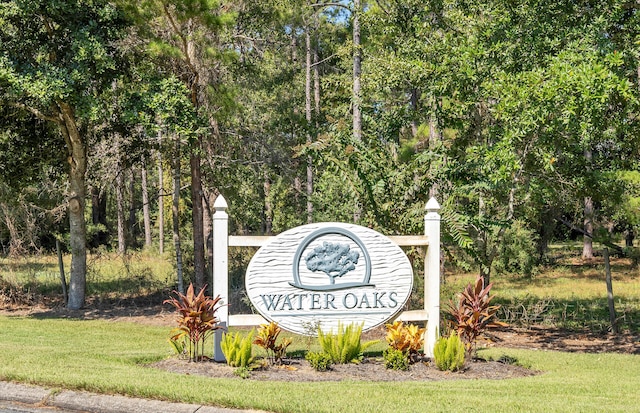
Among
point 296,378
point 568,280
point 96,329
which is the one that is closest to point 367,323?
point 296,378

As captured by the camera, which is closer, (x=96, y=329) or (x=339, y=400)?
(x=339, y=400)

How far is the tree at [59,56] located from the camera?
1490 centimetres

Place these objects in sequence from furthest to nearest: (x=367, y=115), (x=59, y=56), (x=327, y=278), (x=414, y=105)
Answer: (x=414, y=105)
(x=59, y=56)
(x=367, y=115)
(x=327, y=278)

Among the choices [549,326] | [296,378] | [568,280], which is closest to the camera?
[296,378]

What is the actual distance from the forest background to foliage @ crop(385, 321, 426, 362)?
2.15 metres

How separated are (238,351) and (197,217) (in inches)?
373

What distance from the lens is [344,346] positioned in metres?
9.38

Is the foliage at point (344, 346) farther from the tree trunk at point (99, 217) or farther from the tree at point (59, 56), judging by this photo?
the tree trunk at point (99, 217)

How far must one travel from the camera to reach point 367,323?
9891 mm

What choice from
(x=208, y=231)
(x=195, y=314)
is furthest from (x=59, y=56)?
(x=195, y=314)

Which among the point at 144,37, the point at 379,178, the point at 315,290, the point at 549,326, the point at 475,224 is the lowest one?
the point at 549,326

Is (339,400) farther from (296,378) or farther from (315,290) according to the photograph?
(315,290)

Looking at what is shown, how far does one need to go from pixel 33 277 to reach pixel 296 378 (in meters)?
14.0

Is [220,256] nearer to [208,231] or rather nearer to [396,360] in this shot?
[396,360]
